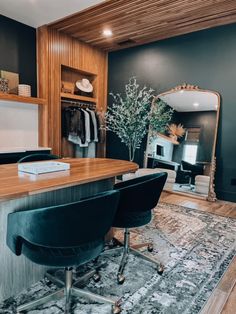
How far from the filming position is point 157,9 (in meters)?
3.49

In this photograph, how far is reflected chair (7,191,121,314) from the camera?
3.92ft

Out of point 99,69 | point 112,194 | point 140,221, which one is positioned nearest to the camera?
point 112,194

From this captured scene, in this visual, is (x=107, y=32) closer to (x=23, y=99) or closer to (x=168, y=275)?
(x=23, y=99)

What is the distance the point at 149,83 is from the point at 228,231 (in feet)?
10.3

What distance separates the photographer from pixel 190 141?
14.2ft

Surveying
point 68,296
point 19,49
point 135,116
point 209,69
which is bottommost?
point 68,296

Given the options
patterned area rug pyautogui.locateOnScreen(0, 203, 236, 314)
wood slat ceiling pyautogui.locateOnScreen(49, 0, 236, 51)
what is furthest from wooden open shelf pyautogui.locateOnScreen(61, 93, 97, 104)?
patterned area rug pyautogui.locateOnScreen(0, 203, 236, 314)

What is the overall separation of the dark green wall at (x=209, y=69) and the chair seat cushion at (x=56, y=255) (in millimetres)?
3396

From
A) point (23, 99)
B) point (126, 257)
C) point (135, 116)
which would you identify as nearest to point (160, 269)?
point (126, 257)

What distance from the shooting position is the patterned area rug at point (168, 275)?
1608mm

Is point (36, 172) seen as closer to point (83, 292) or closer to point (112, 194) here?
point (112, 194)

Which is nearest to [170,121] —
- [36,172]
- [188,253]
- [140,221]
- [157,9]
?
[157,9]

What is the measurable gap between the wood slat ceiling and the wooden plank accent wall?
0.58ft

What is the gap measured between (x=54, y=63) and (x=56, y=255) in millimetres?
3827
